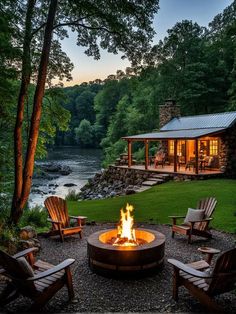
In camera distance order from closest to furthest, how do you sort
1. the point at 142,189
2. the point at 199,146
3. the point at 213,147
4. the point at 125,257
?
the point at 125,257, the point at 142,189, the point at 213,147, the point at 199,146

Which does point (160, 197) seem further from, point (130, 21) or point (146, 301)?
point (146, 301)

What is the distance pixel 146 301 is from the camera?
408cm

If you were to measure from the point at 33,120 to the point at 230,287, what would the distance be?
205 inches

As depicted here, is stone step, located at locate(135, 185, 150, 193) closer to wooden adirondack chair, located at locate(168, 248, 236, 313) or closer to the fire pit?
Answer: the fire pit

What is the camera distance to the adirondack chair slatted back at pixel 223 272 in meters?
3.66

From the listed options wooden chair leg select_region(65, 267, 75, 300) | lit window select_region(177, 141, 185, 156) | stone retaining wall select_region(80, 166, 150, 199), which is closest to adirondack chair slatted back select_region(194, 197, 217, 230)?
wooden chair leg select_region(65, 267, 75, 300)

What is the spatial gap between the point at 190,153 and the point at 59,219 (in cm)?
1371

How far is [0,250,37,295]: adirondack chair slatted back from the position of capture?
3.69 meters

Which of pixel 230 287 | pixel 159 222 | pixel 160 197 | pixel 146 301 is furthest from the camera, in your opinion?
pixel 160 197

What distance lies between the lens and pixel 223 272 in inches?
146

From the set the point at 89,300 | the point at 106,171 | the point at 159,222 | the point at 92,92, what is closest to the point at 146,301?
the point at 89,300

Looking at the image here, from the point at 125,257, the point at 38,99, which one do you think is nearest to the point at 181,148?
the point at 38,99

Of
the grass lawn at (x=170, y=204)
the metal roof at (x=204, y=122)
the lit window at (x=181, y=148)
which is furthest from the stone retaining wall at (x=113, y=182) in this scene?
the metal roof at (x=204, y=122)

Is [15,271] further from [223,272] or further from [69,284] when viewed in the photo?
[223,272]
